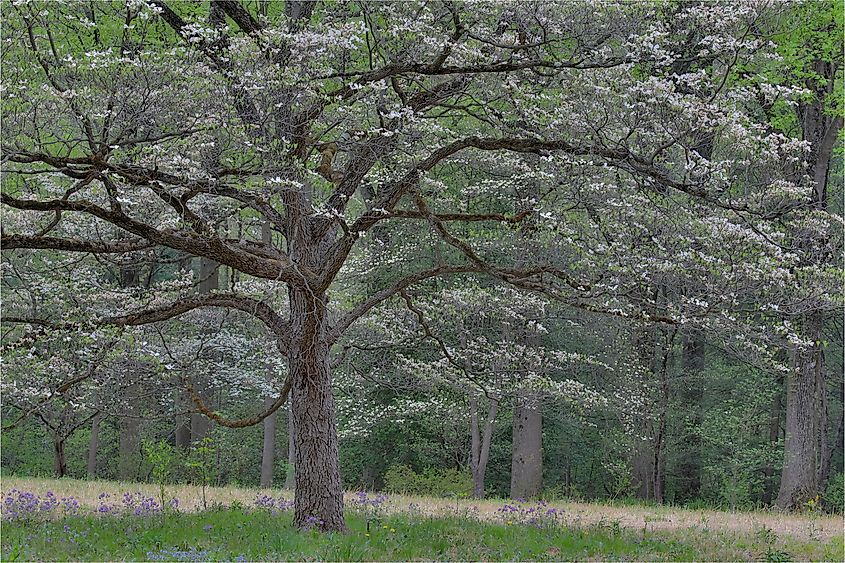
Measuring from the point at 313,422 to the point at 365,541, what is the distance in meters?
1.51

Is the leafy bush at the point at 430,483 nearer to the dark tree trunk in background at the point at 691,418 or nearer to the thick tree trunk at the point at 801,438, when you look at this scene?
the dark tree trunk in background at the point at 691,418

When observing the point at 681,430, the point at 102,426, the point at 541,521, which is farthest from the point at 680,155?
the point at 102,426

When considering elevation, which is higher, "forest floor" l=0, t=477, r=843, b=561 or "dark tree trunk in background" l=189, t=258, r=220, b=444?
"dark tree trunk in background" l=189, t=258, r=220, b=444

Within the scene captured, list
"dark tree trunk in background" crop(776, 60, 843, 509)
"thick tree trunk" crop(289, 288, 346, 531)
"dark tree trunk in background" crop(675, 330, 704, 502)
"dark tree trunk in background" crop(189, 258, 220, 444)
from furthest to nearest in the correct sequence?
"dark tree trunk in background" crop(675, 330, 704, 502)
"dark tree trunk in background" crop(189, 258, 220, 444)
"dark tree trunk in background" crop(776, 60, 843, 509)
"thick tree trunk" crop(289, 288, 346, 531)

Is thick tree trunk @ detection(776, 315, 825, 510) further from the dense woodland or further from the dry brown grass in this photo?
the dry brown grass

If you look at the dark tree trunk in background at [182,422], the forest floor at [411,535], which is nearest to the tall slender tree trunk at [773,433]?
the forest floor at [411,535]

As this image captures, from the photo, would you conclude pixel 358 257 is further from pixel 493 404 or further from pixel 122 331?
pixel 122 331

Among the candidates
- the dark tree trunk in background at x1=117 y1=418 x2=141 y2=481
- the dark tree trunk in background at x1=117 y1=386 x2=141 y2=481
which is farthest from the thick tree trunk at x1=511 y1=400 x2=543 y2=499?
the dark tree trunk in background at x1=117 y1=418 x2=141 y2=481

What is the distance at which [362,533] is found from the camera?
8.98 metres

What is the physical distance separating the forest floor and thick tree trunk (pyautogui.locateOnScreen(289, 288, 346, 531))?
34 cm

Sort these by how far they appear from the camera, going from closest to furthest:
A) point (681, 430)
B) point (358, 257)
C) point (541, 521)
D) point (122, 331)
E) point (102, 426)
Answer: point (122, 331)
point (541, 521)
point (358, 257)
point (681, 430)
point (102, 426)

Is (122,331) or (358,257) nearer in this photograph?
(122,331)

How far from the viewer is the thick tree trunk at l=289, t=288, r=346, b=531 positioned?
904 cm

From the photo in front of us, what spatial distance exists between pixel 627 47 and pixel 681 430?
15870 mm
